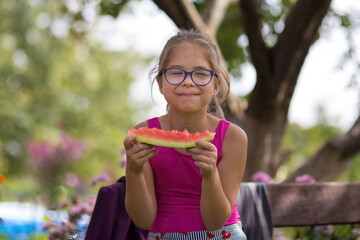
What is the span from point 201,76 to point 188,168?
1.50 feet

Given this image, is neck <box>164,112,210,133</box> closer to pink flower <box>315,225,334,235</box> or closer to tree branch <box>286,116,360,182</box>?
pink flower <box>315,225,334,235</box>

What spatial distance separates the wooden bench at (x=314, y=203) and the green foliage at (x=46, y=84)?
55.7ft

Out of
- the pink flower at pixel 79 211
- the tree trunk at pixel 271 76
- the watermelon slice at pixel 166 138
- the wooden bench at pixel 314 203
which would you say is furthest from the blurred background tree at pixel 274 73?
the watermelon slice at pixel 166 138

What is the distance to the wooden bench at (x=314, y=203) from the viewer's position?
387 centimetres

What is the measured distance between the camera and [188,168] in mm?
2383

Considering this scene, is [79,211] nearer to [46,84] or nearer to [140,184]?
[140,184]

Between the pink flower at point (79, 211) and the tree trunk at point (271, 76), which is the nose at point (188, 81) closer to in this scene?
the pink flower at point (79, 211)

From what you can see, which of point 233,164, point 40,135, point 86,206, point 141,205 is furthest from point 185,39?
point 40,135

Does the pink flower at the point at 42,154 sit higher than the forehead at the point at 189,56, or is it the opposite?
the pink flower at the point at 42,154

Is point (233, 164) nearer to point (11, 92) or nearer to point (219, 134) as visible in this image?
point (219, 134)

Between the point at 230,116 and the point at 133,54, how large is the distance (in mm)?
28423

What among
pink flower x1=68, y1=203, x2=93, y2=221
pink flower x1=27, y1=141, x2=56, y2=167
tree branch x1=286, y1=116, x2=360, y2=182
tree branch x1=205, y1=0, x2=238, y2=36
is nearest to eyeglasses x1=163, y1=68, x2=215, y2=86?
pink flower x1=68, y1=203, x2=93, y2=221

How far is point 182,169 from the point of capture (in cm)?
238

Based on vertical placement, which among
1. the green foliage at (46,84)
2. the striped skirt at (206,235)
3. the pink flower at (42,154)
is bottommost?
the striped skirt at (206,235)
